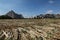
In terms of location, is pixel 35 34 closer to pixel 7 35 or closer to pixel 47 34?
pixel 47 34

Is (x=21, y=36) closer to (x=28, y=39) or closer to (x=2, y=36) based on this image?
(x=28, y=39)

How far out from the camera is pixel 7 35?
13.7 m

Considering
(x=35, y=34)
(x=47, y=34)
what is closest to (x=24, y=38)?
(x=35, y=34)

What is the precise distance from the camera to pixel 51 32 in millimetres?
15305

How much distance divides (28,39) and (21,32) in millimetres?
1246

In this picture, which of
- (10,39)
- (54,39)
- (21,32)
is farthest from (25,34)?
(54,39)

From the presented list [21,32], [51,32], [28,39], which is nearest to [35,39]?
[28,39]

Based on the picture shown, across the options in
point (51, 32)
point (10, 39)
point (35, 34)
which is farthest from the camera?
point (51, 32)

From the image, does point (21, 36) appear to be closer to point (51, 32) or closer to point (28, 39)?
point (28, 39)

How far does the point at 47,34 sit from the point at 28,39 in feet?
7.27

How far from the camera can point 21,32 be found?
14.2m

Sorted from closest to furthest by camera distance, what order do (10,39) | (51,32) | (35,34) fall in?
(10,39) → (35,34) → (51,32)

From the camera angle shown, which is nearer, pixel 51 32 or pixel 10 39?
pixel 10 39

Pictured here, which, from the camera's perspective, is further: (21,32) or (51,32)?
(51,32)
